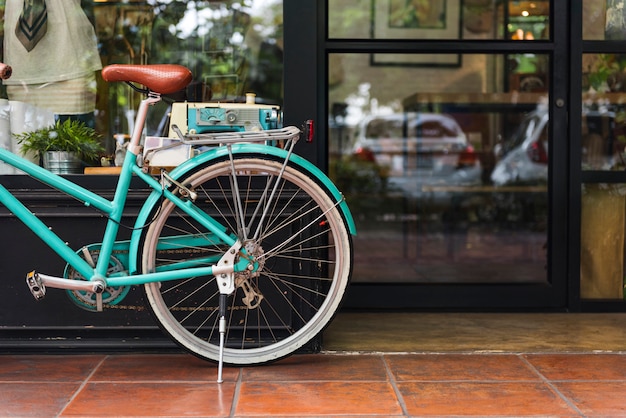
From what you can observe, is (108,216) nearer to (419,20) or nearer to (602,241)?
(602,241)

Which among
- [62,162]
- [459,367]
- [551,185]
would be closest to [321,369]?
[459,367]

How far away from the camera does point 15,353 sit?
3193 mm

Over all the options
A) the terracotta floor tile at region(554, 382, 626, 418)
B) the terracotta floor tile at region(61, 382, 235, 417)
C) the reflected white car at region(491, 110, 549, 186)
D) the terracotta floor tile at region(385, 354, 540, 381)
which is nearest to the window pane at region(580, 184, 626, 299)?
the terracotta floor tile at region(385, 354, 540, 381)

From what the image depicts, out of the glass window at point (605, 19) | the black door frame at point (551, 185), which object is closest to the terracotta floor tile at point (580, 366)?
the black door frame at point (551, 185)

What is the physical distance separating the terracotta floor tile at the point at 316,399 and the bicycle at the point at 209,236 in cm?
21

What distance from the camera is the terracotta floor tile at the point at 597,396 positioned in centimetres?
253

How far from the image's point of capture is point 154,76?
2.89m

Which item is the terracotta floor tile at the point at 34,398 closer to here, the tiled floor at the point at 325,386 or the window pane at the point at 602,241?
the tiled floor at the point at 325,386

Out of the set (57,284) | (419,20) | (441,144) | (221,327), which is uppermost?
(419,20)

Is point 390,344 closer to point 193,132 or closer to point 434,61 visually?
point 193,132

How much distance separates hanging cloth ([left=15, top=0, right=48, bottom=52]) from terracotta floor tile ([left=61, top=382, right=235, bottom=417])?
5.38 feet

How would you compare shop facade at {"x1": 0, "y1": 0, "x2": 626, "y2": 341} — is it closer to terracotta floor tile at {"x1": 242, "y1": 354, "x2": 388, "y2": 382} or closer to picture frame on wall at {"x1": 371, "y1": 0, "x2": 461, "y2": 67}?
picture frame on wall at {"x1": 371, "y1": 0, "x2": 461, "y2": 67}

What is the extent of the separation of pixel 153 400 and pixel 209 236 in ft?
2.19

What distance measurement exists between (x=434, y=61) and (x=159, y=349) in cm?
558
